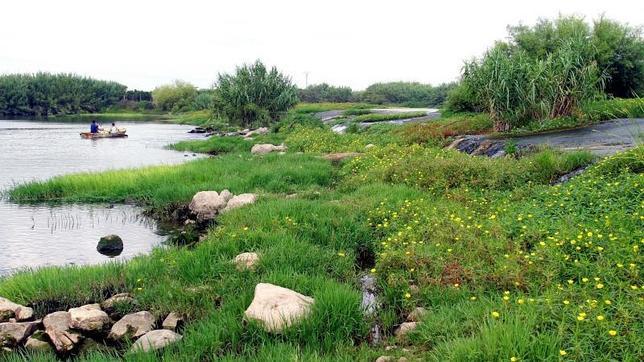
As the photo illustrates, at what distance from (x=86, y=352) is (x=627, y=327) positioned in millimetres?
5535

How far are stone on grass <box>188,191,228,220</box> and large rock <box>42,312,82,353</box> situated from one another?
6493 millimetres

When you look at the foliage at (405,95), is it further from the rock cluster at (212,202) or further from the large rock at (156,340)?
the large rock at (156,340)

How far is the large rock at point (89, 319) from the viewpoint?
6188 millimetres

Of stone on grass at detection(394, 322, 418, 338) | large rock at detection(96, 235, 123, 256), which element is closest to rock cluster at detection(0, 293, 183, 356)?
stone on grass at detection(394, 322, 418, 338)

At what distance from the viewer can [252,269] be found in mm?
7242

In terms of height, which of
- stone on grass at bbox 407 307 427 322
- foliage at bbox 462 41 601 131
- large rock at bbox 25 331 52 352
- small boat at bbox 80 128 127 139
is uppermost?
foliage at bbox 462 41 601 131

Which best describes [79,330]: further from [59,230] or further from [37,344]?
[59,230]

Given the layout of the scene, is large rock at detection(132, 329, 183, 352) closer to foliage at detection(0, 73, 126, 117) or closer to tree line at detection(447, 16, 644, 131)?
tree line at detection(447, 16, 644, 131)

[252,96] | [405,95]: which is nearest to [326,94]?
[405,95]

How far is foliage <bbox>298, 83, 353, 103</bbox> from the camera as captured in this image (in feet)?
354

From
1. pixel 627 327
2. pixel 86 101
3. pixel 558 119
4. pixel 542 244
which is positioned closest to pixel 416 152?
pixel 558 119

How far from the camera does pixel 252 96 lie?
40.3 m

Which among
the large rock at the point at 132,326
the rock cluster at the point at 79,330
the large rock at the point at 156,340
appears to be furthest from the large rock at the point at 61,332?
the large rock at the point at 156,340

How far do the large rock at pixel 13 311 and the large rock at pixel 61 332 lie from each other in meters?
0.47
